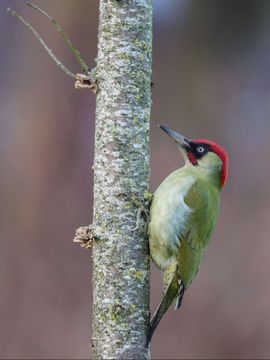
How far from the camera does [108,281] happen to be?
4.30 meters

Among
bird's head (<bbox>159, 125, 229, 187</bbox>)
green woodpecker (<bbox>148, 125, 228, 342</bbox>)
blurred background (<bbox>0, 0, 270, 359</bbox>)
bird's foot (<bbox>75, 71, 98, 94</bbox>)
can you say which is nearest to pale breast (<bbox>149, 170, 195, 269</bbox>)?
green woodpecker (<bbox>148, 125, 228, 342</bbox>)

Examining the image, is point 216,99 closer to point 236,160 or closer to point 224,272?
point 236,160

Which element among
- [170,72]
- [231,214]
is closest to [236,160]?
[231,214]

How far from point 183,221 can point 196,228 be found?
0.31ft

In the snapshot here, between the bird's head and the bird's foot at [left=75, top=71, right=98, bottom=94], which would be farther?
the bird's head

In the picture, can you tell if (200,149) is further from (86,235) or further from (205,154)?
(86,235)

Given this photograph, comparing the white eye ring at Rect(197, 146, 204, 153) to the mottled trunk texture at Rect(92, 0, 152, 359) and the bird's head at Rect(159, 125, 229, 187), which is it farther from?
the mottled trunk texture at Rect(92, 0, 152, 359)

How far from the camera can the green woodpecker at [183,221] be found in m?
4.75

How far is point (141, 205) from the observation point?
14.8ft

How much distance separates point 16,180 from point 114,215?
542 cm

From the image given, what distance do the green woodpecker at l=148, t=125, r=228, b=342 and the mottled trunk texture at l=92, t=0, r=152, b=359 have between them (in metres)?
0.21

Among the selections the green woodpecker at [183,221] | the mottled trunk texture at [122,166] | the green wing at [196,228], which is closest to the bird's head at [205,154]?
the green woodpecker at [183,221]

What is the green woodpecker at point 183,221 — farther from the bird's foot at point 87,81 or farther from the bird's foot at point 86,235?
the bird's foot at point 87,81

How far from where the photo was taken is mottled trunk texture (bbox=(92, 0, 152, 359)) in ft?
14.1
